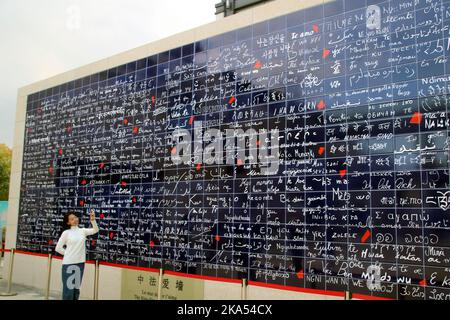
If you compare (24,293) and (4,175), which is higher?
(4,175)

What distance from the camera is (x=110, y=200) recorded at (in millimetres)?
8906

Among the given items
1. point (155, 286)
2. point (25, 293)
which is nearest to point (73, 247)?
point (155, 286)

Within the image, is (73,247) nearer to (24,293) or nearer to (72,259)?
(72,259)

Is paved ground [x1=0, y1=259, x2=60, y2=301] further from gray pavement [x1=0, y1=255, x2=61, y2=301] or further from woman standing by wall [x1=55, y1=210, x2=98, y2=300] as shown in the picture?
woman standing by wall [x1=55, y1=210, x2=98, y2=300]

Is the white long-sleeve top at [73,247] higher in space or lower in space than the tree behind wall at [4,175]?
lower

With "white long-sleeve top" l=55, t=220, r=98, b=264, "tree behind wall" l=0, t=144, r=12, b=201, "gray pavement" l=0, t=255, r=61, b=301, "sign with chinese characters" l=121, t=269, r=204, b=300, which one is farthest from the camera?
"tree behind wall" l=0, t=144, r=12, b=201

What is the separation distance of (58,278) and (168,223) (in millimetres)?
3443

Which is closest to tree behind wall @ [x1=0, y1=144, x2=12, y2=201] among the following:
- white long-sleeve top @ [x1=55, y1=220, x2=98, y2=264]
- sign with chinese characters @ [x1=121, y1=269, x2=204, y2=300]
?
sign with chinese characters @ [x1=121, y1=269, x2=204, y2=300]

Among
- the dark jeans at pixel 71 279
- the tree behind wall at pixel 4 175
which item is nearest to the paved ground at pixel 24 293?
the dark jeans at pixel 71 279

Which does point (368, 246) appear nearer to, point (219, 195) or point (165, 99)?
point (219, 195)

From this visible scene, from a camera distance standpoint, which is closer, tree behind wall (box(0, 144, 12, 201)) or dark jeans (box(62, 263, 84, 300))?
dark jeans (box(62, 263, 84, 300))

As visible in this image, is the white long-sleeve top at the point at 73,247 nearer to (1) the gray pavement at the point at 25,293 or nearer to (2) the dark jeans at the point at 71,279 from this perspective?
(2) the dark jeans at the point at 71,279

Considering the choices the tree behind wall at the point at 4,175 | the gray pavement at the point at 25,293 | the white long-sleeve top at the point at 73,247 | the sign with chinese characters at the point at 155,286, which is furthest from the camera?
the tree behind wall at the point at 4,175
